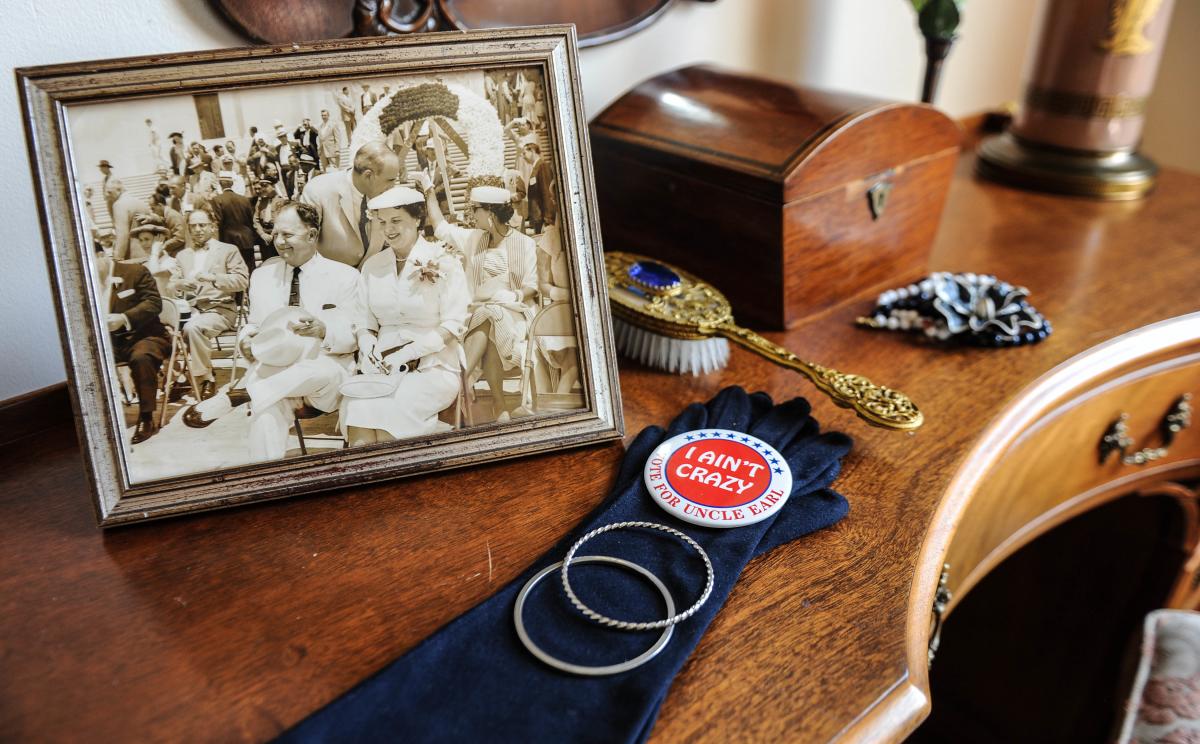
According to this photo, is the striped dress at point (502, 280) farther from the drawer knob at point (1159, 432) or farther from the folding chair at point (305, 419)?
the drawer knob at point (1159, 432)

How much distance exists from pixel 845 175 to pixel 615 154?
0.71ft

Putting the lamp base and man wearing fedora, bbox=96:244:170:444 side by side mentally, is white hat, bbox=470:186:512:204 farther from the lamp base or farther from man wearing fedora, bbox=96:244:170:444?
the lamp base

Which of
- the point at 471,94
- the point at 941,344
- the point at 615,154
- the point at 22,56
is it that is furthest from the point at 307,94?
the point at 941,344

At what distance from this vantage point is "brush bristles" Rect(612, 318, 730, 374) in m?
0.69

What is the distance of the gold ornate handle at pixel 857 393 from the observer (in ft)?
1.96

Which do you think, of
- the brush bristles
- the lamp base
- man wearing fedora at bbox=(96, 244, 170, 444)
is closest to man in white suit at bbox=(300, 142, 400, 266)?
man wearing fedora at bbox=(96, 244, 170, 444)

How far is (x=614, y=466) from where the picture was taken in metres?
0.59

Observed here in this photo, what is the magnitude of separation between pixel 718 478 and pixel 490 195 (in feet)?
0.78

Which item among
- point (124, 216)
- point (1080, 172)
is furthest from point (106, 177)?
point (1080, 172)

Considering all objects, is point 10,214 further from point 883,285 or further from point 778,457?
point 883,285

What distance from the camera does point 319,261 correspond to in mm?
531

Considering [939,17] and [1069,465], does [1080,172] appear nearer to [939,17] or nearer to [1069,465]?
[939,17]

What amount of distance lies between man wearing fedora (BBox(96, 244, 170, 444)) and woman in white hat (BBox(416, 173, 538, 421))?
18 cm

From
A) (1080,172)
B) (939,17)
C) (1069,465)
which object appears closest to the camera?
(1069,465)
